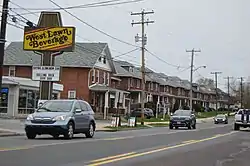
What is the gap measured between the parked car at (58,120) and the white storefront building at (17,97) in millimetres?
23571

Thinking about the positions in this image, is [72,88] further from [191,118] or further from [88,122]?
[88,122]

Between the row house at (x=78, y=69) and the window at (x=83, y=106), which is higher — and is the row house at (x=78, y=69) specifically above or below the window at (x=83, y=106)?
above

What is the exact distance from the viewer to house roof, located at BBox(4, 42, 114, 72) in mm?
61812

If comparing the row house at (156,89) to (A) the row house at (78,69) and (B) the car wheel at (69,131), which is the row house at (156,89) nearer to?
(A) the row house at (78,69)

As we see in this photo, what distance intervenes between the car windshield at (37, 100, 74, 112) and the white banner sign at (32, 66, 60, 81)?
9.19 metres

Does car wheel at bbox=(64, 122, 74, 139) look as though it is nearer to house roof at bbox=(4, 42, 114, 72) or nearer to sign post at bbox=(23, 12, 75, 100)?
sign post at bbox=(23, 12, 75, 100)

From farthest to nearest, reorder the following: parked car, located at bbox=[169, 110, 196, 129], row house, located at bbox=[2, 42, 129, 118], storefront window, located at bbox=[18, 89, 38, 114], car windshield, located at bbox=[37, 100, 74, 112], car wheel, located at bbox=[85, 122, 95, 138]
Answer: row house, located at bbox=[2, 42, 129, 118] → storefront window, located at bbox=[18, 89, 38, 114] → parked car, located at bbox=[169, 110, 196, 129] → car wheel, located at bbox=[85, 122, 95, 138] → car windshield, located at bbox=[37, 100, 74, 112]

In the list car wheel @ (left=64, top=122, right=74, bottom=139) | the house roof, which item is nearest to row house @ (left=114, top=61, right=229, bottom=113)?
the house roof

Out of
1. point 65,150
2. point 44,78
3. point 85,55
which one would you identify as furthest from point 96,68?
point 65,150

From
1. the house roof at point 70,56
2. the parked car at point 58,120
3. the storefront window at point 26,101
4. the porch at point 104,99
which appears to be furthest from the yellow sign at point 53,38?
the house roof at point 70,56

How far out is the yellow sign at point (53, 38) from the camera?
1350 inches

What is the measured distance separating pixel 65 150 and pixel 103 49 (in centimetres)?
4903

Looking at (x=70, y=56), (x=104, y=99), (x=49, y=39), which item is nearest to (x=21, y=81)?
(x=49, y=39)

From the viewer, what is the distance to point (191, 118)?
144 ft
